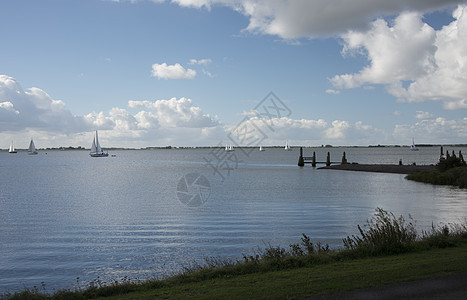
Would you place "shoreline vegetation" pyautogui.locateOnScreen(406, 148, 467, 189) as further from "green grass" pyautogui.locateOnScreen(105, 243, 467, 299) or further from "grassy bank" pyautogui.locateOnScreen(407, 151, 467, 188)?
"green grass" pyautogui.locateOnScreen(105, 243, 467, 299)

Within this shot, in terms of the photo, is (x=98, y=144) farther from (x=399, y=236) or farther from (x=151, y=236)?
(x=399, y=236)

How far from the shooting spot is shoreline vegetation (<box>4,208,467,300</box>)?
7891 millimetres

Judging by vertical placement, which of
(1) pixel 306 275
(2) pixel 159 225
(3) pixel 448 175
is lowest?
(2) pixel 159 225

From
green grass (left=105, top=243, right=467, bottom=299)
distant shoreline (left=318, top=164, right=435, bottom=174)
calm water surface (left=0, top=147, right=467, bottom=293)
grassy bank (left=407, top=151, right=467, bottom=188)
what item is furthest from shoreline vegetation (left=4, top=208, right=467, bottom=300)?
distant shoreline (left=318, top=164, right=435, bottom=174)

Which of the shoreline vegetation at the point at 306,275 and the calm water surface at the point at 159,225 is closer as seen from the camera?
the shoreline vegetation at the point at 306,275

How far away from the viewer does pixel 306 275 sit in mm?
8859

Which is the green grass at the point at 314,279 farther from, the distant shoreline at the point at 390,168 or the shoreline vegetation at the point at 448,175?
the distant shoreline at the point at 390,168

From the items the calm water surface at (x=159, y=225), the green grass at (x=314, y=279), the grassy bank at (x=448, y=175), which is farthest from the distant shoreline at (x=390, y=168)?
the green grass at (x=314, y=279)

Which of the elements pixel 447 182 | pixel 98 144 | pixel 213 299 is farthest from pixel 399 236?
pixel 98 144

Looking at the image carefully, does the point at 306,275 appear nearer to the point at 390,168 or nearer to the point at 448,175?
the point at 448,175

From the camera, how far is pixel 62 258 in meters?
15.9

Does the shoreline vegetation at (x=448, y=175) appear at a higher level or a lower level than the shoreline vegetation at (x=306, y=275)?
higher

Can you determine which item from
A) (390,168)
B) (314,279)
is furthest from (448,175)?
(314,279)

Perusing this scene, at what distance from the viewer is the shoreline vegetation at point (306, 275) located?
7891mm
